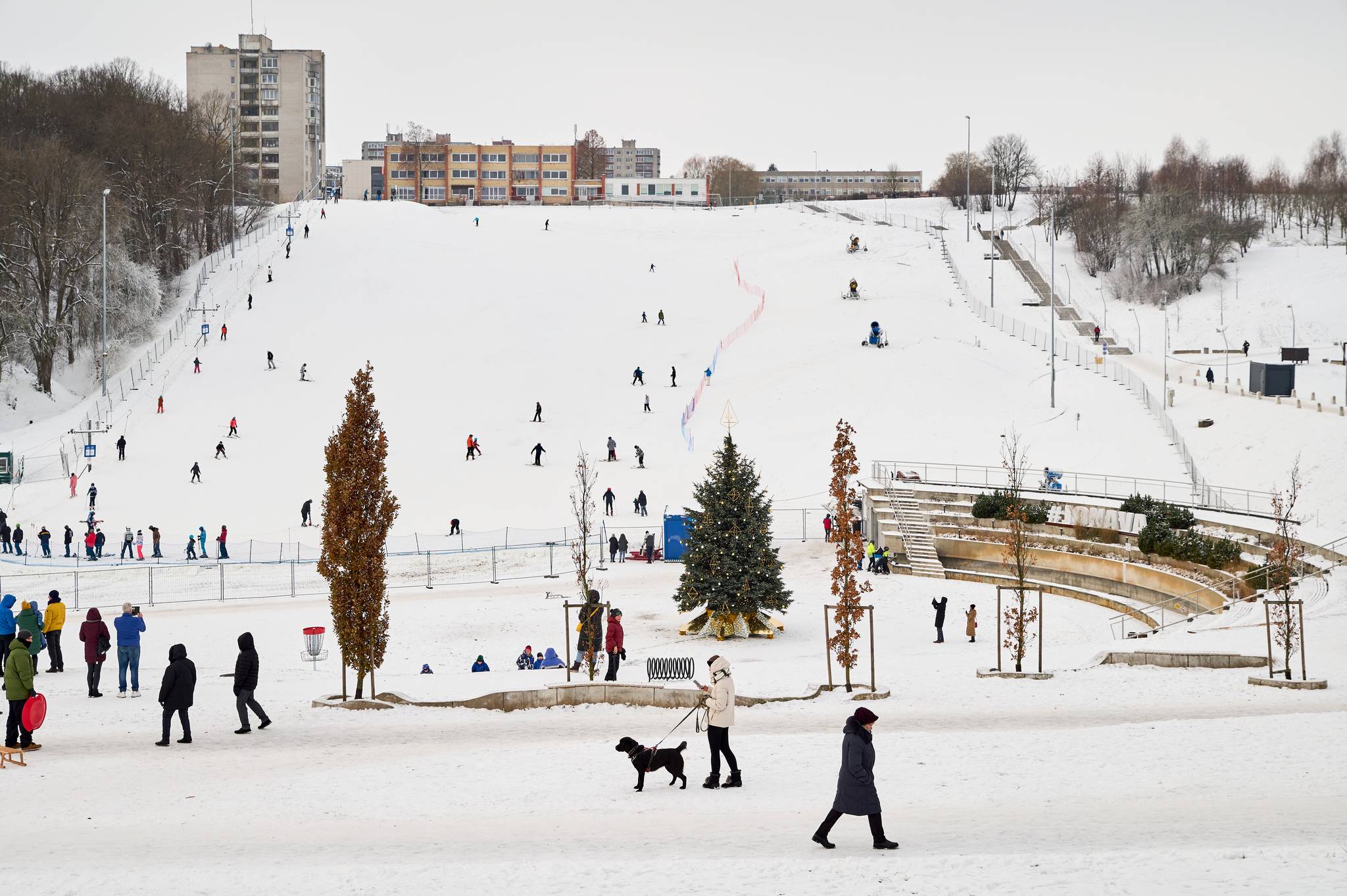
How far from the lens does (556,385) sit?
56.7 m

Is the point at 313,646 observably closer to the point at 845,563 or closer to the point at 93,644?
the point at 93,644

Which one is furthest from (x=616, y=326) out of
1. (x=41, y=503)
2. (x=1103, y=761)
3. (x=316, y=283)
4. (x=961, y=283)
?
(x=1103, y=761)

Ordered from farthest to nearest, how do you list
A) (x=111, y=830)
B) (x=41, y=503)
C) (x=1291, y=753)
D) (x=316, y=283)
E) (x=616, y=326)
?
1. (x=316, y=283)
2. (x=616, y=326)
3. (x=41, y=503)
4. (x=1291, y=753)
5. (x=111, y=830)

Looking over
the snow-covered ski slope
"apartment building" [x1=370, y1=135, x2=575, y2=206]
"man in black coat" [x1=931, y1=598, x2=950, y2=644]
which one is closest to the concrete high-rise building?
"apartment building" [x1=370, y1=135, x2=575, y2=206]

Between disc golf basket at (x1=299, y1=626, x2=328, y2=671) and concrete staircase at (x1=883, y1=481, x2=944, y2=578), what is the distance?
1746 centimetres

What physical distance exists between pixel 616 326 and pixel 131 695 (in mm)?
48794

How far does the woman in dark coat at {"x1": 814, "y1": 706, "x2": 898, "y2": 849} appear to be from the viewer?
10062 mm

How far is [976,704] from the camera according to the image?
17.0m

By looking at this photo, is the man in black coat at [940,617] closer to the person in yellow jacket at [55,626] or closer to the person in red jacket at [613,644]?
the person in red jacket at [613,644]

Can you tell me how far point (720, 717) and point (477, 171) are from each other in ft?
474

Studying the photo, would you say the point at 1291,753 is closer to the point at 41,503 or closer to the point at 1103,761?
the point at 1103,761

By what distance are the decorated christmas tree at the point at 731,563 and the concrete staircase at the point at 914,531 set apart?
7.44 metres

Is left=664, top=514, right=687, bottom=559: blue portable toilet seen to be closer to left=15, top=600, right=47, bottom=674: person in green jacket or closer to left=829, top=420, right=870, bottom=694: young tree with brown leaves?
left=829, top=420, right=870, bottom=694: young tree with brown leaves

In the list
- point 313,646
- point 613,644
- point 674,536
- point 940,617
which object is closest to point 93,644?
point 313,646
